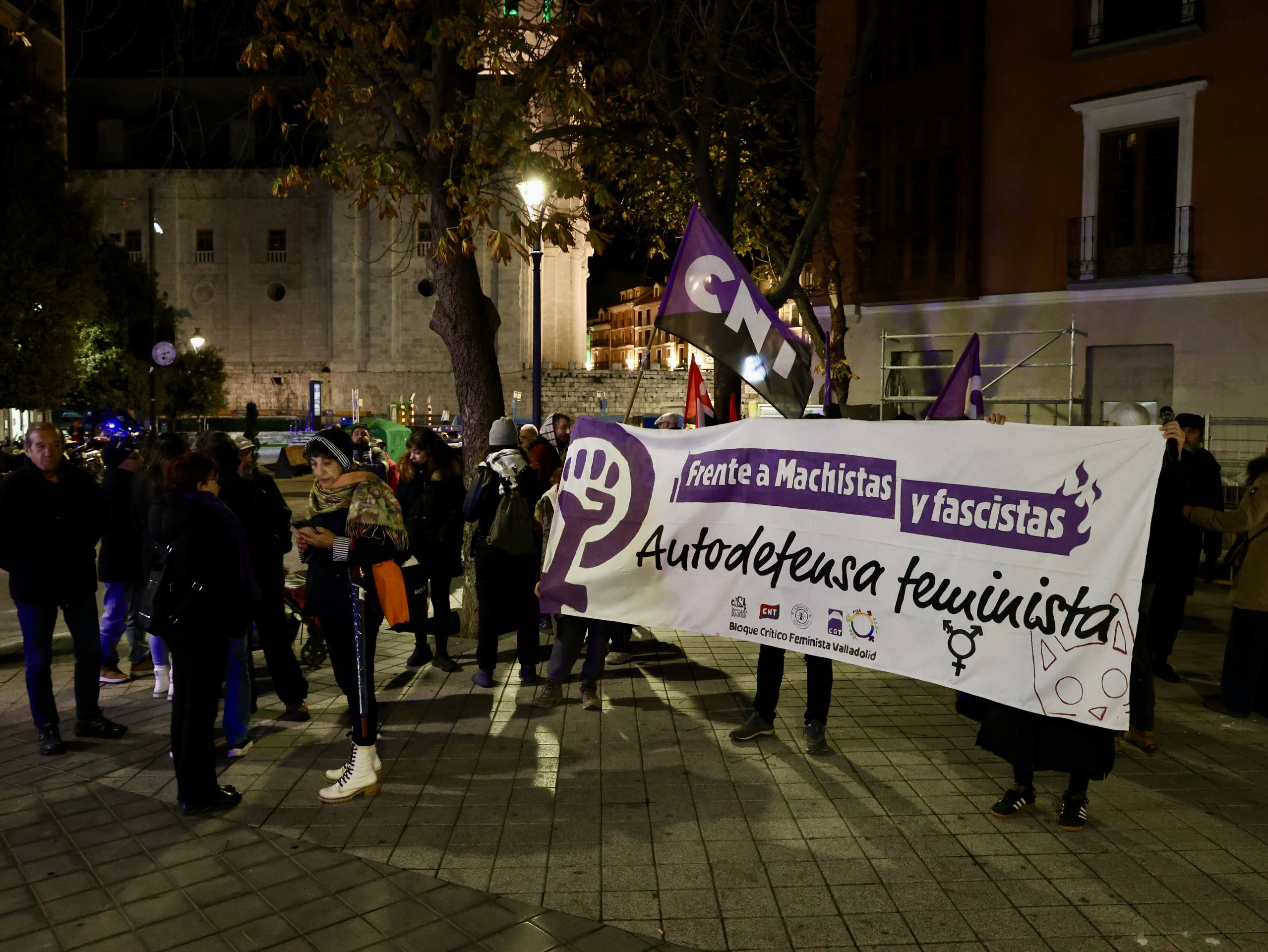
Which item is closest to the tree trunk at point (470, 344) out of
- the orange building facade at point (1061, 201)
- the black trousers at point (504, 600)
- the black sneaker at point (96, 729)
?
the black trousers at point (504, 600)

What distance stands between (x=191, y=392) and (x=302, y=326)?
20.2m

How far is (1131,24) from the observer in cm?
1680

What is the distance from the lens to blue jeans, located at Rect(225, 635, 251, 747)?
5.89 m

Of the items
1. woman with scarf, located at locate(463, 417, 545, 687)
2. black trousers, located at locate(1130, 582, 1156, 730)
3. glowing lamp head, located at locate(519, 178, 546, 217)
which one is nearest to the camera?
black trousers, located at locate(1130, 582, 1156, 730)

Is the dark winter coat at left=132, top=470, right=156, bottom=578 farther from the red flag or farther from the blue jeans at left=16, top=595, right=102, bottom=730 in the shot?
the red flag

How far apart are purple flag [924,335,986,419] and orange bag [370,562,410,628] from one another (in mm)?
4521

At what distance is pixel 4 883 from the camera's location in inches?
170

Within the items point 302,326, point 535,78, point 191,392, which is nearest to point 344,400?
point 302,326

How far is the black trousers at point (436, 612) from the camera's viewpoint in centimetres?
798

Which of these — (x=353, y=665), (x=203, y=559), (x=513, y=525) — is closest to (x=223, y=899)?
(x=353, y=665)

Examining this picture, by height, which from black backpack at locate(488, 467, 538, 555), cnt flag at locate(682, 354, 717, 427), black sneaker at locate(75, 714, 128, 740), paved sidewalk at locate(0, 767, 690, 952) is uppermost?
cnt flag at locate(682, 354, 717, 427)

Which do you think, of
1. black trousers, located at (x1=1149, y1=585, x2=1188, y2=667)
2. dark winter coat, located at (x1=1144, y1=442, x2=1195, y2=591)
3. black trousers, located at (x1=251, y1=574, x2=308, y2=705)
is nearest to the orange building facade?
black trousers, located at (x1=1149, y1=585, x2=1188, y2=667)

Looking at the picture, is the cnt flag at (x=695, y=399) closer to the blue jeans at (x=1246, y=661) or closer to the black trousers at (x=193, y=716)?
the blue jeans at (x=1246, y=661)

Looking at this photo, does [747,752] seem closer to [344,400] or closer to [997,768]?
[997,768]
